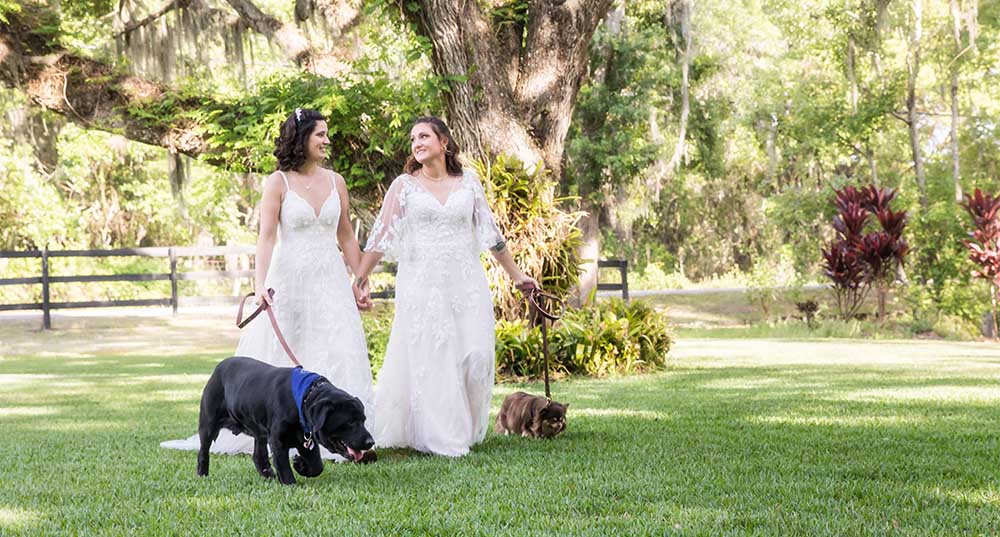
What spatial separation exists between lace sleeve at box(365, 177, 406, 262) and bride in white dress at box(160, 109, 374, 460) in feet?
0.89

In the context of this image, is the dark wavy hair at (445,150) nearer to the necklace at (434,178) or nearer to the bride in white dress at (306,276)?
the necklace at (434,178)

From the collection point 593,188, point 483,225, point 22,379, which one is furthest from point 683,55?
point 483,225

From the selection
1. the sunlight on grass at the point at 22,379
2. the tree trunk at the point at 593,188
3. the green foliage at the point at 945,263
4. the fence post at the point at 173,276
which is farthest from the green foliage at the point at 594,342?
the fence post at the point at 173,276

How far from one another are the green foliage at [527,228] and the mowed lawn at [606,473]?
1.66 meters

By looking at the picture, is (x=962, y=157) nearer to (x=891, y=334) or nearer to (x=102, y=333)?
(x=891, y=334)

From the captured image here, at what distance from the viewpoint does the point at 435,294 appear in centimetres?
593

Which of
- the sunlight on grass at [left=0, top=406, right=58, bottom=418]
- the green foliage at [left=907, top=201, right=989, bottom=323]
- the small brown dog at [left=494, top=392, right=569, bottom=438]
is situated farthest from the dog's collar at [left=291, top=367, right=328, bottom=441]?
the green foliage at [left=907, top=201, right=989, bottom=323]

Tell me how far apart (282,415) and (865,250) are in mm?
15522

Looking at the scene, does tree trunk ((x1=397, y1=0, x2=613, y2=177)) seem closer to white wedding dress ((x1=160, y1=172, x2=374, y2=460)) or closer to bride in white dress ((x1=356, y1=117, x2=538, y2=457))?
bride in white dress ((x1=356, y1=117, x2=538, y2=457))

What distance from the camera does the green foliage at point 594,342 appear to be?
10039mm

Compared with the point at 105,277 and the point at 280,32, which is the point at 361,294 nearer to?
the point at 280,32

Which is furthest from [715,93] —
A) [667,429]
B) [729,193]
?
[667,429]

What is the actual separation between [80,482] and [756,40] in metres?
26.0

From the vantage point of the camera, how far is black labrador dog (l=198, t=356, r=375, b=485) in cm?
413
